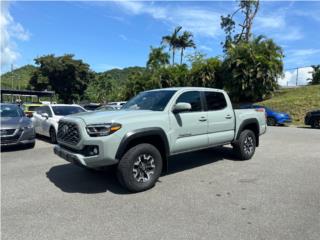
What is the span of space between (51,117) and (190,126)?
706 cm

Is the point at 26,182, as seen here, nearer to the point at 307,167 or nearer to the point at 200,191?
the point at 200,191

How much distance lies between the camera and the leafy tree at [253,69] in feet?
93.2

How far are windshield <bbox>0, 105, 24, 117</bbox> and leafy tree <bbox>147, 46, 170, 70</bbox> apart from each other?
1493 inches

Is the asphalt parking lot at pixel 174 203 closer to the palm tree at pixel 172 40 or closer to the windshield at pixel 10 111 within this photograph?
the windshield at pixel 10 111

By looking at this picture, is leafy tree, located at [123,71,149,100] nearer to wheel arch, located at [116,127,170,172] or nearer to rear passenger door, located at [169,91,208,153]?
rear passenger door, located at [169,91,208,153]

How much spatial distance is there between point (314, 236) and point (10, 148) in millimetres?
9381

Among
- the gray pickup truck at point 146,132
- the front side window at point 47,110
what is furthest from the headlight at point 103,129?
the front side window at point 47,110

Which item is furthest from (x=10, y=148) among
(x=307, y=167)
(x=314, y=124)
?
(x=314, y=124)

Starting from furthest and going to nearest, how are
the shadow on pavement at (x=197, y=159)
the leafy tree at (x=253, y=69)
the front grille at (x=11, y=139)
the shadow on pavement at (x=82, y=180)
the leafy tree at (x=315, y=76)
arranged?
the leafy tree at (x=315, y=76) < the leafy tree at (x=253, y=69) < the front grille at (x=11, y=139) < the shadow on pavement at (x=197, y=159) < the shadow on pavement at (x=82, y=180)

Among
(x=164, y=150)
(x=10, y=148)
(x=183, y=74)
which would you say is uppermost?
(x=183, y=74)

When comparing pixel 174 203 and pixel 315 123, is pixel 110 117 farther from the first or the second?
pixel 315 123

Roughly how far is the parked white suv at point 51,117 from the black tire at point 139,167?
6.42 meters

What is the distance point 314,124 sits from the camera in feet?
56.4

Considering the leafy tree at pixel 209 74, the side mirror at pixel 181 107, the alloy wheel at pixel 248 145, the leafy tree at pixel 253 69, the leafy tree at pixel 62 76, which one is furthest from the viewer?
the leafy tree at pixel 62 76
